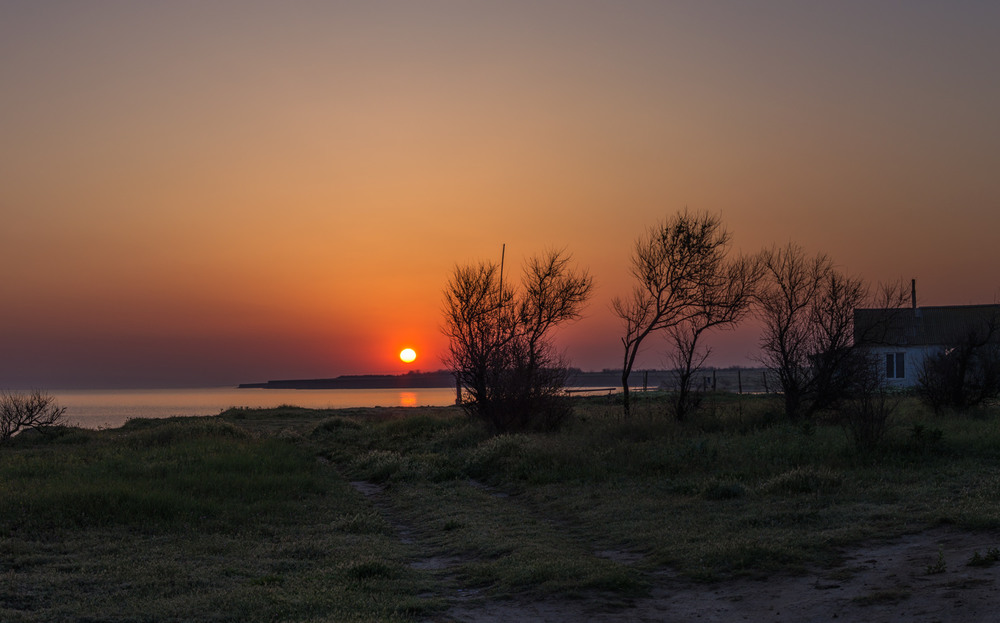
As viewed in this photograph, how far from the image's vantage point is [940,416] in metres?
22.9

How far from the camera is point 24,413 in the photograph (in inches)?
1259

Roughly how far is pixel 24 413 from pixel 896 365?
51371mm

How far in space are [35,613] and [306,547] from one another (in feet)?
12.6

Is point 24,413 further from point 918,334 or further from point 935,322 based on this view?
point 935,322

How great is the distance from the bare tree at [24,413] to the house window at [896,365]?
162 feet

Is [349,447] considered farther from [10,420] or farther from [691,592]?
[691,592]

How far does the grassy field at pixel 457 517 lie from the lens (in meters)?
8.39

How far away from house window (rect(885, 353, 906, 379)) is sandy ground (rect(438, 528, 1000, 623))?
1902 inches

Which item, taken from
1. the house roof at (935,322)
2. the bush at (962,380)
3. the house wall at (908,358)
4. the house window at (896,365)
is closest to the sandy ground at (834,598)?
the bush at (962,380)

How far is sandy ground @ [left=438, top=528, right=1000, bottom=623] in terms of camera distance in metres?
6.76

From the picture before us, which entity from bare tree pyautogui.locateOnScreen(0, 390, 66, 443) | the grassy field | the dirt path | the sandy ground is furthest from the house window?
bare tree pyautogui.locateOnScreen(0, 390, 66, 443)

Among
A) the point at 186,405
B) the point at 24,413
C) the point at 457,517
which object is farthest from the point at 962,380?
the point at 186,405

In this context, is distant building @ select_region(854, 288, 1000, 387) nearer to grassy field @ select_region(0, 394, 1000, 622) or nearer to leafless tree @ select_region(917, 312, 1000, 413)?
leafless tree @ select_region(917, 312, 1000, 413)

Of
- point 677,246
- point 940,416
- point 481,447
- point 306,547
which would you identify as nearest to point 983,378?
point 940,416
